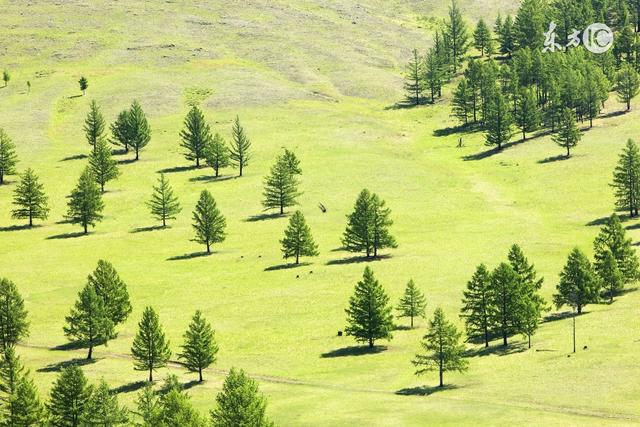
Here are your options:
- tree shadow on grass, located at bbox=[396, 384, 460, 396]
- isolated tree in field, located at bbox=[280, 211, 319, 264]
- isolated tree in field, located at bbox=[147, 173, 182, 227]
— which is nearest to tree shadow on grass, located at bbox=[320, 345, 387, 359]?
tree shadow on grass, located at bbox=[396, 384, 460, 396]

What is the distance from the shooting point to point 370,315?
120625 millimetres

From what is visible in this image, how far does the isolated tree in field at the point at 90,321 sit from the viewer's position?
12069cm

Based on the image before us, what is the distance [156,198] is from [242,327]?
6170cm

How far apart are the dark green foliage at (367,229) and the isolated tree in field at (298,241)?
5139mm

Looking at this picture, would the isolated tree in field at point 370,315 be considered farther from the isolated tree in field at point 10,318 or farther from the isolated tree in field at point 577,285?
the isolated tree in field at point 10,318

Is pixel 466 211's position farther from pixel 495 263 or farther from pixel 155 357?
pixel 155 357

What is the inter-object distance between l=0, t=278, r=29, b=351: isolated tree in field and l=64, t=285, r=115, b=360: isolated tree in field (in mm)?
5004

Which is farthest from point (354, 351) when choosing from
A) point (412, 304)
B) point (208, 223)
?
point (208, 223)

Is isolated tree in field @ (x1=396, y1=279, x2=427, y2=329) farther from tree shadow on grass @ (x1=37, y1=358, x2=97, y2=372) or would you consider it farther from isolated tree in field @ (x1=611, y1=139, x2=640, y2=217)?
isolated tree in field @ (x1=611, y1=139, x2=640, y2=217)

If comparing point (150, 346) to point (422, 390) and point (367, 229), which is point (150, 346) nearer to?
point (422, 390)

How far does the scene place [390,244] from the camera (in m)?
157

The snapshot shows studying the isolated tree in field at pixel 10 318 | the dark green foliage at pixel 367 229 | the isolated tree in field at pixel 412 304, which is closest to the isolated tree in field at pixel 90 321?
the isolated tree in field at pixel 10 318

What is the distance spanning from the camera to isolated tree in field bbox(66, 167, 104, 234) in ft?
589

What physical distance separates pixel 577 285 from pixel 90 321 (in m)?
54.5
